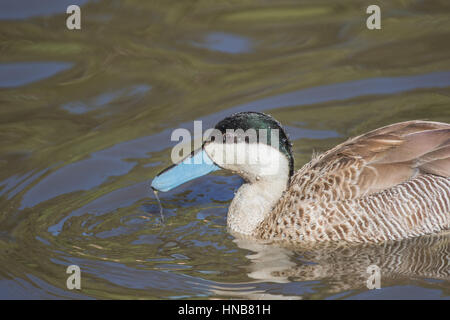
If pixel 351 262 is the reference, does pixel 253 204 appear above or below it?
above

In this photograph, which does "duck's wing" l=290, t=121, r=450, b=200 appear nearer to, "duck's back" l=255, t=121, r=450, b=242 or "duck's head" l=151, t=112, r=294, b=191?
"duck's back" l=255, t=121, r=450, b=242

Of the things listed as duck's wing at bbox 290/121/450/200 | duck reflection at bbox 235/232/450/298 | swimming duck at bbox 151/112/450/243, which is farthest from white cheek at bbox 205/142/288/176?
duck reflection at bbox 235/232/450/298

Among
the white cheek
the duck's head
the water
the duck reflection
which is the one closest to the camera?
the duck reflection

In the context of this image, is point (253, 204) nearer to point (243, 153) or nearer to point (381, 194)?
point (243, 153)

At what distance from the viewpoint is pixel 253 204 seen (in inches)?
347

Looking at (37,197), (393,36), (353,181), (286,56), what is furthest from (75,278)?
(393,36)

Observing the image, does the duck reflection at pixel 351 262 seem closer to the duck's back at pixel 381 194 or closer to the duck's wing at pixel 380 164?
the duck's back at pixel 381 194

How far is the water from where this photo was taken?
7.93 metres

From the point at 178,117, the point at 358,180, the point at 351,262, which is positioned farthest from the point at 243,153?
the point at 178,117

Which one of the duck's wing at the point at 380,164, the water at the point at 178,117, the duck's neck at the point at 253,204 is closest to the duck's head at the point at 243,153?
the duck's neck at the point at 253,204

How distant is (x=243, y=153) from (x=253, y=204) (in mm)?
675

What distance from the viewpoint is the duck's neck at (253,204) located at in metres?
8.77

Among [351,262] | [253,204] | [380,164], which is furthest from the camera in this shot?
[253,204]
